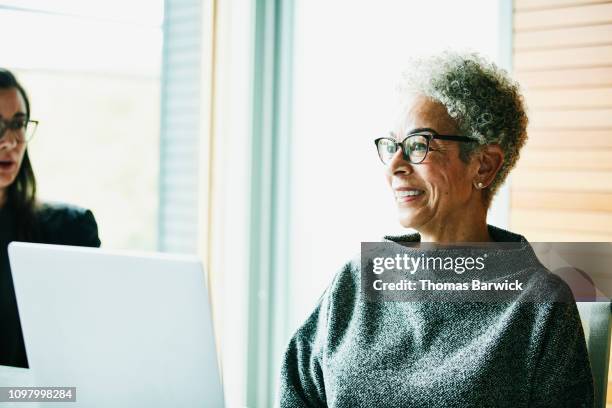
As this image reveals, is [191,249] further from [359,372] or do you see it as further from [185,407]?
[185,407]

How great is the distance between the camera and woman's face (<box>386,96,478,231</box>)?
5.06 ft

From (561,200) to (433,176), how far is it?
30.5 inches

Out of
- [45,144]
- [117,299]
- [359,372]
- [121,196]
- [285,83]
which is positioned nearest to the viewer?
[117,299]

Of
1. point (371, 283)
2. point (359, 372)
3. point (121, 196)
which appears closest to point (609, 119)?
point (371, 283)

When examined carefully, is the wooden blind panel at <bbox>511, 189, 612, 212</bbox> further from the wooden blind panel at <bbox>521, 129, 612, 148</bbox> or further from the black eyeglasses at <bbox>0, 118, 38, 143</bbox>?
the black eyeglasses at <bbox>0, 118, 38, 143</bbox>

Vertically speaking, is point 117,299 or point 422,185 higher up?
point 422,185

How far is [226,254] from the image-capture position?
2.73 m

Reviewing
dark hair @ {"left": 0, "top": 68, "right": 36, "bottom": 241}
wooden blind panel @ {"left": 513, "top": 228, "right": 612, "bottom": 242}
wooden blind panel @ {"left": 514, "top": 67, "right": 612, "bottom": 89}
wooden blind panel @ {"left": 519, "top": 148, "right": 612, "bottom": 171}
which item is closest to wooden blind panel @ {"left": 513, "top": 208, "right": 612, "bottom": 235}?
wooden blind panel @ {"left": 513, "top": 228, "right": 612, "bottom": 242}

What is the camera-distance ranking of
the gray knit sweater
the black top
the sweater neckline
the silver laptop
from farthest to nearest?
1. the black top
2. the sweater neckline
3. the gray knit sweater
4. the silver laptop

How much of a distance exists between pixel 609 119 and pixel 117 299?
1583mm

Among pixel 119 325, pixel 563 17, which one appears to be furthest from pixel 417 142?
pixel 563 17

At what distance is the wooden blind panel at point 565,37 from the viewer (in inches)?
79.7

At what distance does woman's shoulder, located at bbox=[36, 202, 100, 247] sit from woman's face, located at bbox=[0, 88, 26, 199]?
112 mm

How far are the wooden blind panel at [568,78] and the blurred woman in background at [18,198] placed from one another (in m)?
1.50
